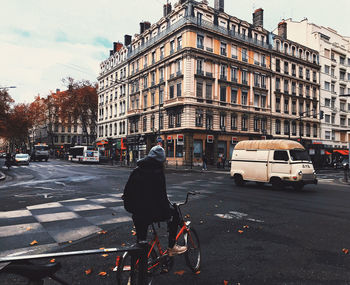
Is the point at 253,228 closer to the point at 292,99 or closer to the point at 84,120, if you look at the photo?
the point at 292,99

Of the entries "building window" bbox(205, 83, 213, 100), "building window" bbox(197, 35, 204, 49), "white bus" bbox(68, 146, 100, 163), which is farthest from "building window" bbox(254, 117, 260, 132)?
"white bus" bbox(68, 146, 100, 163)

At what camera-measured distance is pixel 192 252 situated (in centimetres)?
374

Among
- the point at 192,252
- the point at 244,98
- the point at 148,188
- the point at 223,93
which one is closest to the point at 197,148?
the point at 223,93

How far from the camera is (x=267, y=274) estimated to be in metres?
3.67

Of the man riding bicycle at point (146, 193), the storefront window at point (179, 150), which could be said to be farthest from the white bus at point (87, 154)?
the man riding bicycle at point (146, 193)

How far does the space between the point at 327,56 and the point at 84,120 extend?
4749 cm

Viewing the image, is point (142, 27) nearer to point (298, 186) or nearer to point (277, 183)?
point (277, 183)

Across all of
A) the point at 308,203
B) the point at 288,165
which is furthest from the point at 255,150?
the point at 308,203

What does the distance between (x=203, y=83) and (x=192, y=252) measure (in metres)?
31.4

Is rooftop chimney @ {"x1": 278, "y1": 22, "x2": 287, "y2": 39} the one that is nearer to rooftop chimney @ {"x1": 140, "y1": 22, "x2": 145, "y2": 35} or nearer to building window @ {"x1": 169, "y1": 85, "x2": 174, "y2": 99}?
rooftop chimney @ {"x1": 140, "y1": 22, "x2": 145, "y2": 35}

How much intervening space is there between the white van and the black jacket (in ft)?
36.4

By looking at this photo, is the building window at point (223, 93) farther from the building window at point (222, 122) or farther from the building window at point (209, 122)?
the building window at point (209, 122)

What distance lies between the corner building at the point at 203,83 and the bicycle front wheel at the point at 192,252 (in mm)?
26677

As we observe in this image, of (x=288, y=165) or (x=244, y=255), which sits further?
(x=288, y=165)
